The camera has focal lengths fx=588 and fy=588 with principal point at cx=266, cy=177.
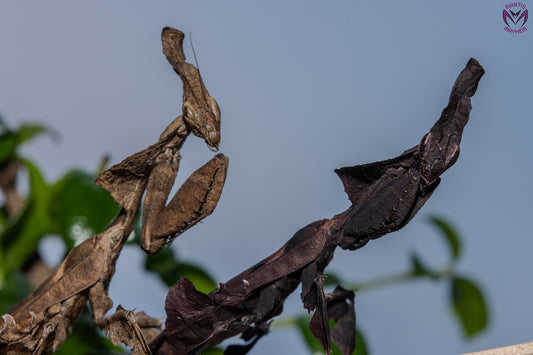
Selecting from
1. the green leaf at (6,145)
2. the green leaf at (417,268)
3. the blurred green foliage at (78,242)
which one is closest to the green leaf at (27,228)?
the blurred green foliage at (78,242)

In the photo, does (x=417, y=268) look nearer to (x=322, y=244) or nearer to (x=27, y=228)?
(x=322, y=244)

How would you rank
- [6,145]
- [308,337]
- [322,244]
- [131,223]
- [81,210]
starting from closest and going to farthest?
[322,244] → [131,223] → [308,337] → [81,210] → [6,145]

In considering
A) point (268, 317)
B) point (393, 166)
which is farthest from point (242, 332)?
point (393, 166)

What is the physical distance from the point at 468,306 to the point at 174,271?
45.0 inches

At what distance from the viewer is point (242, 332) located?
130 centimetres

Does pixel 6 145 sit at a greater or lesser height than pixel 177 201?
greater

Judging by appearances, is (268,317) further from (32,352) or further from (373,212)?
(32,352)

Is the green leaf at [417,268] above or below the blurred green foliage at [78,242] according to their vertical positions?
below

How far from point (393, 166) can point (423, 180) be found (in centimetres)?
7

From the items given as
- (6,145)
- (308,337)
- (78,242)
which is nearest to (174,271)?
(78,242)

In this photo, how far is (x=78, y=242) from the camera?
1.73 metres

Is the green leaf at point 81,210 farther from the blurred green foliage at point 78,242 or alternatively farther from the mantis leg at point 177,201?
the mantis leg at point 177,201

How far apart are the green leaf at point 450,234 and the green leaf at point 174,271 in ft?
2.93

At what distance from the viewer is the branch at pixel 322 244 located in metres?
0.97
